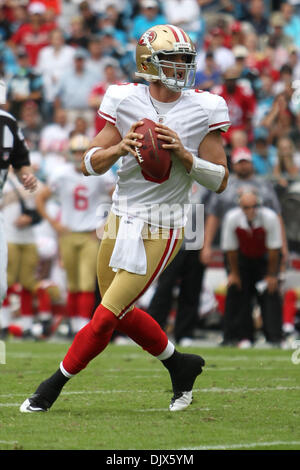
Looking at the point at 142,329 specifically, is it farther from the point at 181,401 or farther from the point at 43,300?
the point at 43,300

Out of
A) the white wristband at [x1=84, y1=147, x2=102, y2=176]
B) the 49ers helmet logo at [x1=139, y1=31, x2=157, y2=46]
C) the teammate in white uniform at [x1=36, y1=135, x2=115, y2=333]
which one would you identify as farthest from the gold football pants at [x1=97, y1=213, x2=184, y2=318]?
the teammate in white uniform at [x1=36, y1=135, x2=115, y2=333]

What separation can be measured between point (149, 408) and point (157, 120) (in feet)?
5.16

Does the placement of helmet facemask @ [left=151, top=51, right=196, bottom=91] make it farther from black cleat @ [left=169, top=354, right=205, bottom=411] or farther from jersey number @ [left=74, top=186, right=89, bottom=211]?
jersey number @ [left=74, top=186, right=89, bottom=211]

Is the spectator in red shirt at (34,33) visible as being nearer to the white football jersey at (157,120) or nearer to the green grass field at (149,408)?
the green grass field at (149,408)

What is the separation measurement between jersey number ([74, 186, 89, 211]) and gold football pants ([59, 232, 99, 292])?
0.95 feet

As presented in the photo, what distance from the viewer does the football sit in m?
4.94

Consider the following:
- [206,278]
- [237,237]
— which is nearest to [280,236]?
[237,237]

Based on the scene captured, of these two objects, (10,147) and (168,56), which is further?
(10,147)

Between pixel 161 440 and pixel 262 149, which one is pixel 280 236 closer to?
pixel 262 149

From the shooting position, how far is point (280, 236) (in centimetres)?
979

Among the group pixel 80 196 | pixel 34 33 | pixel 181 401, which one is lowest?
pixel 181 401

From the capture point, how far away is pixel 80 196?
10.6 meters

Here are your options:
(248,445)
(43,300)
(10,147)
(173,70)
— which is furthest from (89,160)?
(43,300)

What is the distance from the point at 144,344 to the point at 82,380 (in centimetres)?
151
